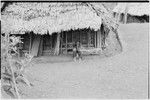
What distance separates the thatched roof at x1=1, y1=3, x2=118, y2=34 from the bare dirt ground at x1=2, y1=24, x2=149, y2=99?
1.45m

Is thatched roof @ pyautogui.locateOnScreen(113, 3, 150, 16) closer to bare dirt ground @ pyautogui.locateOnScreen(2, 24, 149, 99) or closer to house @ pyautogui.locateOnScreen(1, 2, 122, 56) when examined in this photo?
bare dirt ground @ pyautogui.locateOnScreen(2, 24, 149, 99)

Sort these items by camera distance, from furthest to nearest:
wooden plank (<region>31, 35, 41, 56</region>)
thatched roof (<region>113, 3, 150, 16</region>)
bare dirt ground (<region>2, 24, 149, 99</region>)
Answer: thatched roof (<region>113, 3, 150, 16</region>), wooden plank (<region>31, 35, 41, 56</region>), bare dirt ground (<region>2, 24, 149, 99</region>)

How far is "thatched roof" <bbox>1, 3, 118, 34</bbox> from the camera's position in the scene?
17.3 metres

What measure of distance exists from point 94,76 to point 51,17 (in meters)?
3.72

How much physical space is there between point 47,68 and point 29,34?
279 cm

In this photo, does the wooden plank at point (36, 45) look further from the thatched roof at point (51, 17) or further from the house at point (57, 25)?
the thatched roof at point (51, 17)

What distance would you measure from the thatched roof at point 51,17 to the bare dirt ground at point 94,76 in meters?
1.45

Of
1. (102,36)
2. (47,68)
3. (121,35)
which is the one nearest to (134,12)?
(121,35)

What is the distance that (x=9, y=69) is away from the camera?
39.9 feet

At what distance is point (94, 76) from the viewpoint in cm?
1516

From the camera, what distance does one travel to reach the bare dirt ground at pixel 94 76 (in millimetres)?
13156

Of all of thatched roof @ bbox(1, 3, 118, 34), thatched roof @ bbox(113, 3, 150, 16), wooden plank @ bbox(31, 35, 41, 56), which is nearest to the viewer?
thatched roof @ bbox(1, 3, 118, 34)

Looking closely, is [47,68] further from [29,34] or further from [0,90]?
[0,90]

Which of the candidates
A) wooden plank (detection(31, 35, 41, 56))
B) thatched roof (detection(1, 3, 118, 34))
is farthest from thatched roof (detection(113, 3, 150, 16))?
wooden plank (detection(31, 35, 41, 56))
